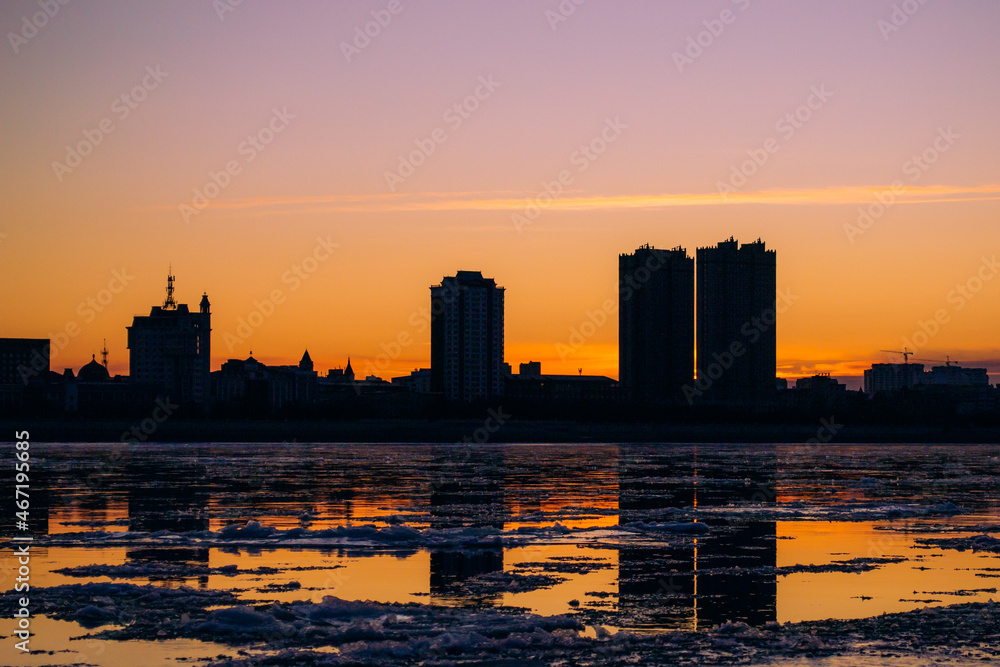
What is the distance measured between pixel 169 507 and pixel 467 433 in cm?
10452

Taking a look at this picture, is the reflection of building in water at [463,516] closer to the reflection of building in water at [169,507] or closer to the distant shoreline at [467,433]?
the reflection of building in water at [169,507]

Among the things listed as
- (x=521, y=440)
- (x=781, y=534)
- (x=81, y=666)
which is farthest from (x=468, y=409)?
(x=81, y=666)

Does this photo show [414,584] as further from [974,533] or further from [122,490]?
[122,490]

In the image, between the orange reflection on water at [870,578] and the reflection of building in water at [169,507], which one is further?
the reflection of building in water at [169,507]

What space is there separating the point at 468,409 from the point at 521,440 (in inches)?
1976

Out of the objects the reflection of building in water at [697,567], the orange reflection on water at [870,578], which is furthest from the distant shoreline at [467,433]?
the orange reflection on water at [870,578]

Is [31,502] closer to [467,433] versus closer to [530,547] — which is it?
[530,547]

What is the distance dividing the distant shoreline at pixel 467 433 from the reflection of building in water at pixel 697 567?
9040cm

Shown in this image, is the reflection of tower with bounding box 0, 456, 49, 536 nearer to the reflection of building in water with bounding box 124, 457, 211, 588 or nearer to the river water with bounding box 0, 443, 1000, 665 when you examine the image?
the river water with bounding box 0, 443, 1000, 665

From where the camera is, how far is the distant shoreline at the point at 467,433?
12675 centimetres

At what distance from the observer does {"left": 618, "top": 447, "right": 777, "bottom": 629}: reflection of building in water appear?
17.6 metres

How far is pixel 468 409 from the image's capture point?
606 ft

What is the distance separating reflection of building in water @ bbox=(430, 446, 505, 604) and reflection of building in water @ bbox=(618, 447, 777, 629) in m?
2.60

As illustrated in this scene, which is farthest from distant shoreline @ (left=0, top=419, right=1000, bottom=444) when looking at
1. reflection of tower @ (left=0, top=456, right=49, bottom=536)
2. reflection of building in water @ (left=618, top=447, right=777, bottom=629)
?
reflection of building in water @ (left=618, top=447, right=777, bottom=629)
